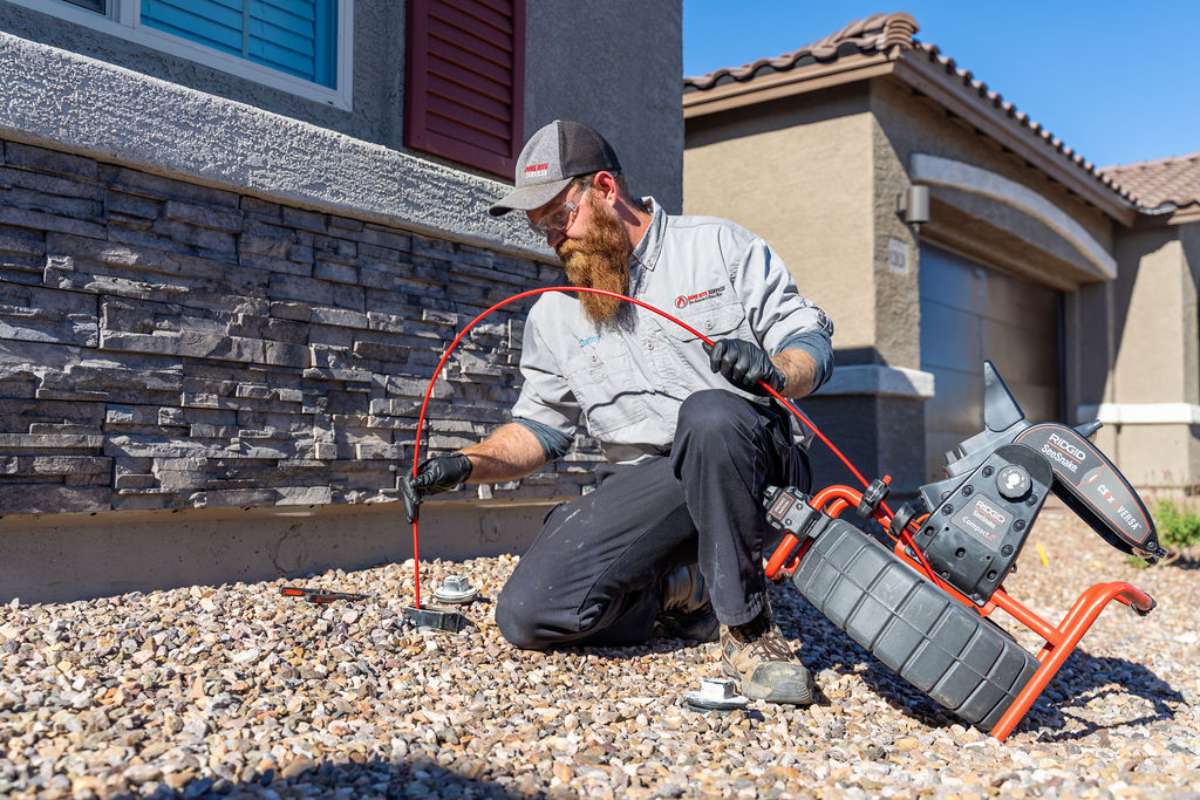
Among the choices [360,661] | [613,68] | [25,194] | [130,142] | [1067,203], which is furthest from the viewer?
[1067,203]

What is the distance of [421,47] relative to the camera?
12.6ft

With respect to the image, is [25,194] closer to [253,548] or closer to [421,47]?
[253,548]

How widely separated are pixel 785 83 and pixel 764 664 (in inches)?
189

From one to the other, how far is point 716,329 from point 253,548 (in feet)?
5.56

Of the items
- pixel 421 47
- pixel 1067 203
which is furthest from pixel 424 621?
pixel 1067 203

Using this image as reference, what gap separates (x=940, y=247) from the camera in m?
7.53

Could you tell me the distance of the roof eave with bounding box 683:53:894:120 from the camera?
597 cm

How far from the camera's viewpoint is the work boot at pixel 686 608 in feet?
9.84

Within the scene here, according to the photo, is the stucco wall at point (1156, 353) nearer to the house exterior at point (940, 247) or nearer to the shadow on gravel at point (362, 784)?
the house exterior at point (940, 247)

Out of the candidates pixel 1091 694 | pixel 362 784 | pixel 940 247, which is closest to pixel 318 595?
pixel 362 784

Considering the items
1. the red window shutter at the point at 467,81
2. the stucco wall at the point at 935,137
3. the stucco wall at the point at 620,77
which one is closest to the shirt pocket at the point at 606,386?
the red window shutter at the point at 467,81

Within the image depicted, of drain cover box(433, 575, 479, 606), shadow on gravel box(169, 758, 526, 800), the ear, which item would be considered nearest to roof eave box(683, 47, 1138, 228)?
the ear

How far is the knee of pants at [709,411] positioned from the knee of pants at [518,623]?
68cm

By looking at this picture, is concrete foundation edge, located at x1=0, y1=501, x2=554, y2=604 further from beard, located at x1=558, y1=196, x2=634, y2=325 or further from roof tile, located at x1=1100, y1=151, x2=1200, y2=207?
roof tile, located at x1=1100, y1=151, x2=1200, y2=207
